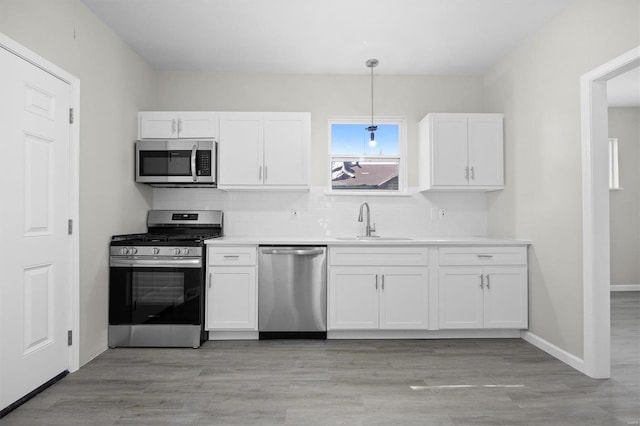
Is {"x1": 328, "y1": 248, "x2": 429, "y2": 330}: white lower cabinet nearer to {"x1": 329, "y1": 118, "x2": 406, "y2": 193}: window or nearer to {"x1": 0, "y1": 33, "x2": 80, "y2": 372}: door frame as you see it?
{"x1": 329, "y1": 118, "x2": 406, "y2": 193}: window

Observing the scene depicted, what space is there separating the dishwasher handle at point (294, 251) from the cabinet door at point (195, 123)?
54.1 inches

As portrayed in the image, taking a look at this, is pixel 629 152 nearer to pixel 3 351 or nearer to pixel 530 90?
pixel 530 90

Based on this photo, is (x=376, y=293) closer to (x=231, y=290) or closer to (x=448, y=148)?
(x=231, y=290)

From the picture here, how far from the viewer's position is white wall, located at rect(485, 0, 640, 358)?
274 centimetres

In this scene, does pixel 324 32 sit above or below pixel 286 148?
above

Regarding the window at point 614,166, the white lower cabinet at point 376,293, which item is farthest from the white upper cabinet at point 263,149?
the window at point 614,166

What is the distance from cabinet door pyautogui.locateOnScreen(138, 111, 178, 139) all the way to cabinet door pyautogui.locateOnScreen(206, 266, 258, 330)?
1481 millimetres

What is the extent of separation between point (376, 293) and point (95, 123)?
2.78m

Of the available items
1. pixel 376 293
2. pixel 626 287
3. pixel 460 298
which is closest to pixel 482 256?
pixel 460 298

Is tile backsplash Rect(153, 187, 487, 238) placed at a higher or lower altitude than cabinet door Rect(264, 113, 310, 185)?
lower

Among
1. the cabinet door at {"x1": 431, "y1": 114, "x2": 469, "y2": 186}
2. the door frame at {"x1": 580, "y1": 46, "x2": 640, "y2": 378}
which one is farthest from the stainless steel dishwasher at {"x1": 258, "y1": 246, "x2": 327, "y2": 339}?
the door frame at {"x1": 580, "y1": 46, "x2": 640, "y2": 378}

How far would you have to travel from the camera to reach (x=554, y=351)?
125 inches

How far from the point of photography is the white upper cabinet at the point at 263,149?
3.91 m

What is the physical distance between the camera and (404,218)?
436cm
